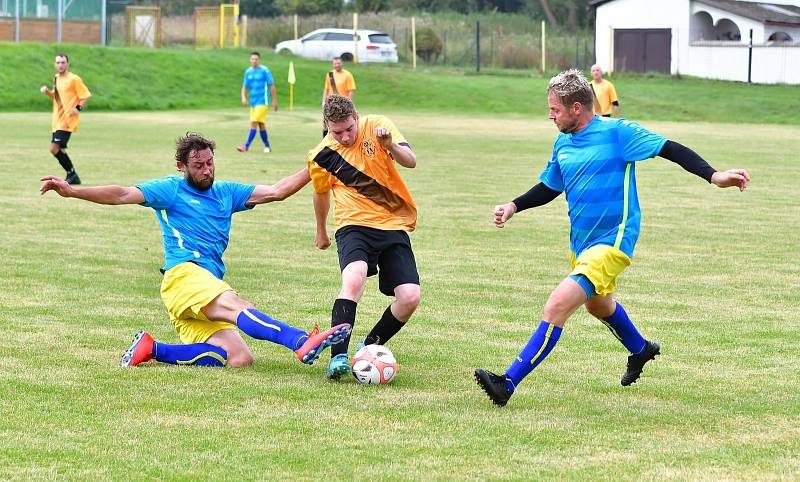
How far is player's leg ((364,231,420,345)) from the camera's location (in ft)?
25.5

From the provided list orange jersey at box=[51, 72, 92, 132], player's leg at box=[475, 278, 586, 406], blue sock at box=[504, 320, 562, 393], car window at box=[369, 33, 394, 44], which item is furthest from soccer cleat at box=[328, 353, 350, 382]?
car window at box=[369, 33, 394, 44]

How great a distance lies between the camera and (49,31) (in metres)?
49.6

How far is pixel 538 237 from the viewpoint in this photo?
1424 centimetres

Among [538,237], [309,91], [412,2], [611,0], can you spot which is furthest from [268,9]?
[538,237]

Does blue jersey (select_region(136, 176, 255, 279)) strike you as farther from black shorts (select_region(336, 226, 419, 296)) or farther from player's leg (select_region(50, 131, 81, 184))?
player's leg (select_region(50, 131, 81, 184))

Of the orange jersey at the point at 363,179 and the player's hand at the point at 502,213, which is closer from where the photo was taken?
the player's hand at the point at 502,213

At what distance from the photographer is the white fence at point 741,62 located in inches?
1978

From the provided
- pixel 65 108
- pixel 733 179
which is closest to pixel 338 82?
pixel 65 108

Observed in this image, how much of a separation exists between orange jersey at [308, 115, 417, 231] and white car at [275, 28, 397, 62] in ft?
154

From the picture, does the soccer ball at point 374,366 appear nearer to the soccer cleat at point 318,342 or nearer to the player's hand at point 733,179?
the soccer cleat at point 318,342

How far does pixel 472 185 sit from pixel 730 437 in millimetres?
13711

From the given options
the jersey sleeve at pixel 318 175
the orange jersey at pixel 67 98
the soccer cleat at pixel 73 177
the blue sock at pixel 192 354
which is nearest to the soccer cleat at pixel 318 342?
the blue sock at pixel 192 354

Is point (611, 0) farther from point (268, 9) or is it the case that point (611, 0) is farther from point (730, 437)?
point (730, 437)

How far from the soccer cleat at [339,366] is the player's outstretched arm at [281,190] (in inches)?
48.9
